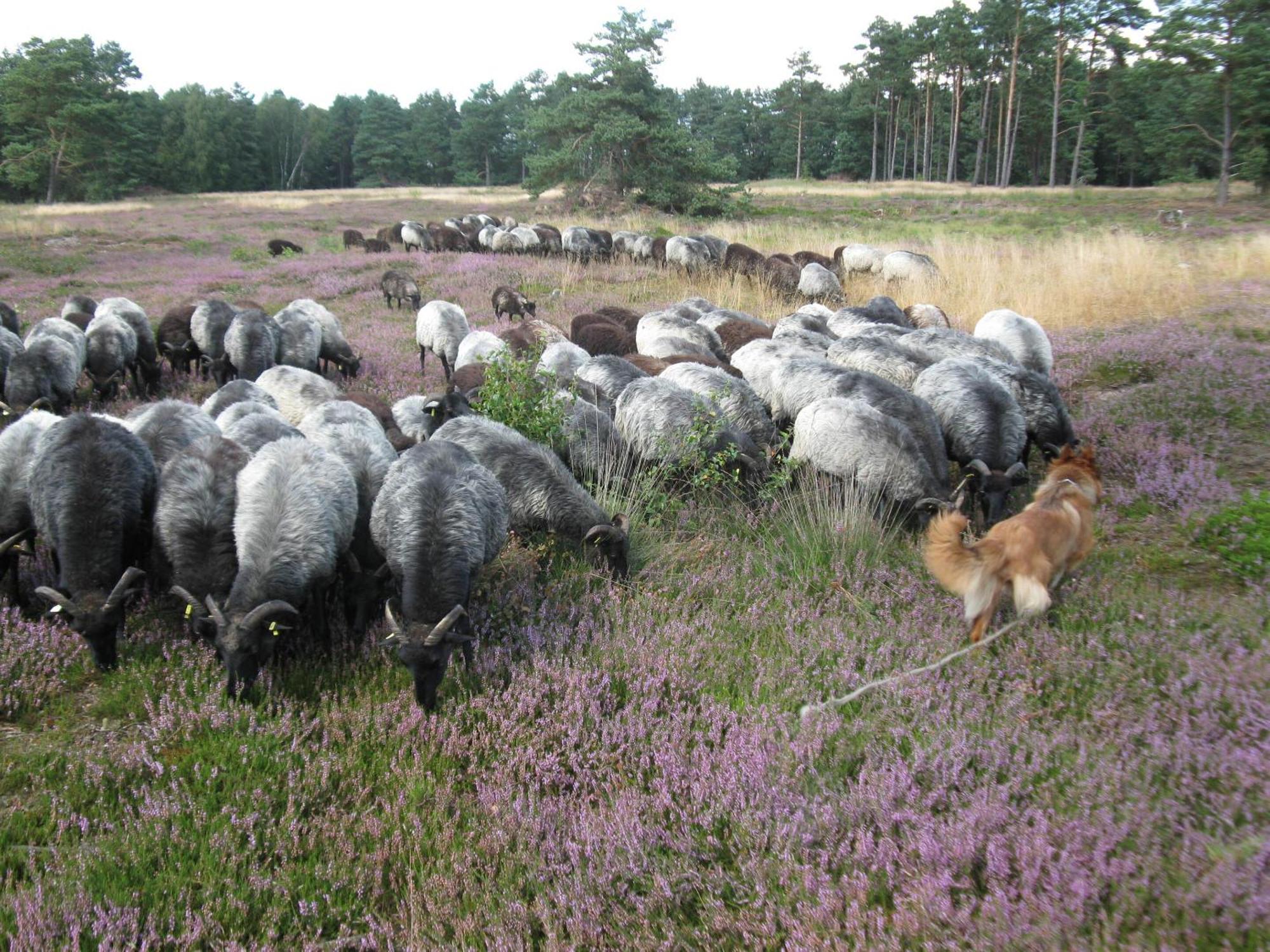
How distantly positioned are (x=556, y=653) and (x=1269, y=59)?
49603mm

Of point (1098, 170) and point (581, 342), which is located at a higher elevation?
point (1098, 170)

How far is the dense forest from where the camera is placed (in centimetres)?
3662

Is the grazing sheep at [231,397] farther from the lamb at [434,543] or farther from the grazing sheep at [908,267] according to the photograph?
the grazing sheep at [908,267]

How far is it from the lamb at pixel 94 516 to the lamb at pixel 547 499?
90.8 inches

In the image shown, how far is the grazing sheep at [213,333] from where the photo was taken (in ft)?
38.8

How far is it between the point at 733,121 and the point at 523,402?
9663cm

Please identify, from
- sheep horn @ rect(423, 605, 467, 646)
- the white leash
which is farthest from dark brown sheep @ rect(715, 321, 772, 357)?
sheep horn @ rect(423, 605, 467, 646)

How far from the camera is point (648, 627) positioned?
5.21m

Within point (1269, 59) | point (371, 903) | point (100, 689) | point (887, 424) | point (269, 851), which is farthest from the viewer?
point (1269, 59)

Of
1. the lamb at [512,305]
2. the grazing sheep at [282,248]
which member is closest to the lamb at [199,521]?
the lamb at [512,305]

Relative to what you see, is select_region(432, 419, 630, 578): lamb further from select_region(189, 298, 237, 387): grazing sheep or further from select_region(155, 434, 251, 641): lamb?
select_region(189, 298, 237, 387): grazing sheep

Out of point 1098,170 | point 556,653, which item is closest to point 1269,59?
point 1098,170

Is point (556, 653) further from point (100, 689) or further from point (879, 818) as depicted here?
point (100, 689)

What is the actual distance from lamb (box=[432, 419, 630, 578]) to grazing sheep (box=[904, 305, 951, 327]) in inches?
391
